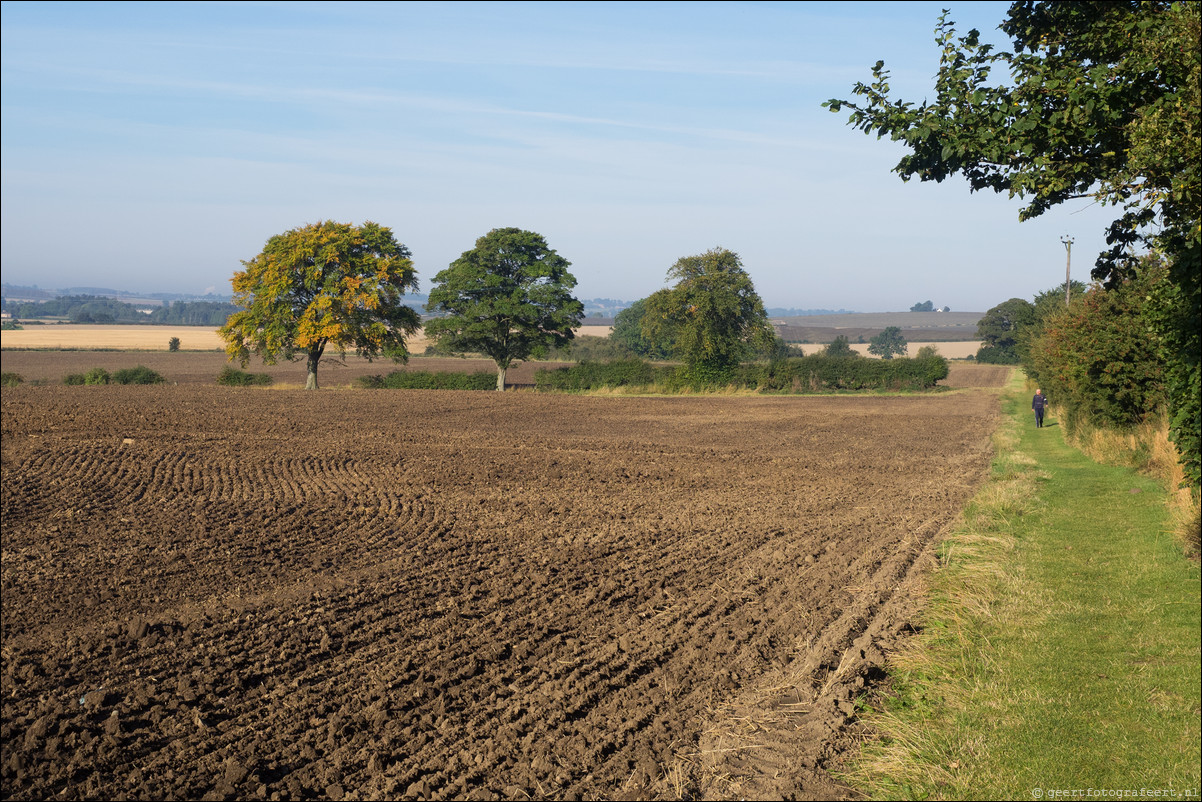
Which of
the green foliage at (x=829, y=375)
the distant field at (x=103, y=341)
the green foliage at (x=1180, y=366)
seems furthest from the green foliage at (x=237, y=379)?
the green foliage at (x=1180, y=366)

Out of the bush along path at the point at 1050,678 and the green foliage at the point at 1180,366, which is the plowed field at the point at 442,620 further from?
the green foliage at the point at 1180,366

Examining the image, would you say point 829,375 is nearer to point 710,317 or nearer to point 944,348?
point 710,317

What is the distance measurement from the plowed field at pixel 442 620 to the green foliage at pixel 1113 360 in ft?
9.60

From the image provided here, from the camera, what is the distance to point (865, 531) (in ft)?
41.9

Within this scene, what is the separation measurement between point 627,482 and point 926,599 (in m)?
9.30

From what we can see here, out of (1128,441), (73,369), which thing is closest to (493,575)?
(1128,441)

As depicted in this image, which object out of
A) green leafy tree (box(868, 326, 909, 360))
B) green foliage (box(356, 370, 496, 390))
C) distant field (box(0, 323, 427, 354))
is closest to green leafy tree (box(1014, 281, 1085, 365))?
green foliage (box(356, 370, 496, 390))

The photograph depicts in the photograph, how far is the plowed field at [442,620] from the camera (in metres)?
5.66

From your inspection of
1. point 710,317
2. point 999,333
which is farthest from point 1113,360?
point 999,333

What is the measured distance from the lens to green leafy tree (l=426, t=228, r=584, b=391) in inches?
1874

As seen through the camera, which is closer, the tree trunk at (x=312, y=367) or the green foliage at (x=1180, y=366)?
the green foliage at (x=1180, y=366)

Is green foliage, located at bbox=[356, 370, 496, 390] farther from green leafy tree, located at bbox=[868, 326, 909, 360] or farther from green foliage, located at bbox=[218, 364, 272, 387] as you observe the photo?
green leafy tree, located at bbox=[868, 326, 909, 360]

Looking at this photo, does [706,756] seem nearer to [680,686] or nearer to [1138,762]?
[680,686]

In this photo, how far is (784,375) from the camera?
5334 centimetres
